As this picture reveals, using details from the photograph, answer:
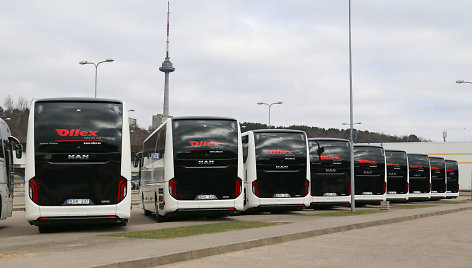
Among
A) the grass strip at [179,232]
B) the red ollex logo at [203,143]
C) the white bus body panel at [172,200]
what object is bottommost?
the grass strip at [179,232]

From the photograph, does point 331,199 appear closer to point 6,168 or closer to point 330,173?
point 330,173

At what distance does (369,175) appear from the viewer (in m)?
27.5

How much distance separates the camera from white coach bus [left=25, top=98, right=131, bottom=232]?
543 inches

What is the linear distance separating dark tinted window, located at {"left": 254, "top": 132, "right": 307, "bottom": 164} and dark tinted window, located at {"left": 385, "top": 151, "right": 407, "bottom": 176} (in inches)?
472

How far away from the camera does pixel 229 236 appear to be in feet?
42.5

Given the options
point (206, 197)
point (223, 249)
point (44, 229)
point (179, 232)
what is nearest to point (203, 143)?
point (206, 197)

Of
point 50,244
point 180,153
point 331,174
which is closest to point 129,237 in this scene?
point 50,244

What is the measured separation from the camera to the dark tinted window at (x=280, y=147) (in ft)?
69.9

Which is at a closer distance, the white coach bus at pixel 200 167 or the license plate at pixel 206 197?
the white coach bus at pixel 200 167

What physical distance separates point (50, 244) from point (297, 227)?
6562 mm

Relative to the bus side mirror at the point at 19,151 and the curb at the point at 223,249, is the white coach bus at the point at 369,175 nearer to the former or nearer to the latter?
the curb at the point at 223,249

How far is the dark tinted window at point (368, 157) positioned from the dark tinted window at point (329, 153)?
8.11 ft

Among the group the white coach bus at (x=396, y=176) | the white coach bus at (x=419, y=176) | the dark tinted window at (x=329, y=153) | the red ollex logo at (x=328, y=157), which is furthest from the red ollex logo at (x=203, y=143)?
the white coach bus at (x=419, y=176)

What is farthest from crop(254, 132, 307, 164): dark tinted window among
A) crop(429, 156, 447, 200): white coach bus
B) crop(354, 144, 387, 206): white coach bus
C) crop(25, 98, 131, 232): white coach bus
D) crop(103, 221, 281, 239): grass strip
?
crop(429, 156, 447, 200): white coach bus
